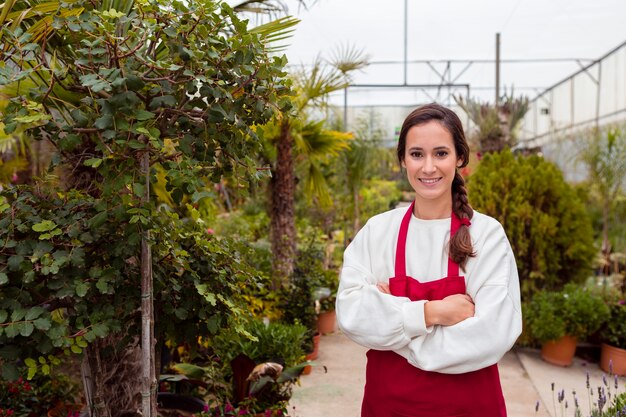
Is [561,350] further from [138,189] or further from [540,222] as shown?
[138,189]

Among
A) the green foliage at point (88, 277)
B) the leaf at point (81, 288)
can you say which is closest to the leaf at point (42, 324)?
the green foliage at point (88, 277)

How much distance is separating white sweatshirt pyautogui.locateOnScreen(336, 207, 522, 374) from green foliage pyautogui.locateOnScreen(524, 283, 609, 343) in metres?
3.07

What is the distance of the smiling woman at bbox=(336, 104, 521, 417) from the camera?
1635mm

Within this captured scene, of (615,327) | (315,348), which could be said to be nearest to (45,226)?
(315,348)

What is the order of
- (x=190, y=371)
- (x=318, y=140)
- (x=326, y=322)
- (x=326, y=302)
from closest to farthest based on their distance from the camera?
(x=190, y=371) < (x=318, y=140) < (x=326, y=302) < (x=326, y=322)

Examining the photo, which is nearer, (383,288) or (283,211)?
(383,288)

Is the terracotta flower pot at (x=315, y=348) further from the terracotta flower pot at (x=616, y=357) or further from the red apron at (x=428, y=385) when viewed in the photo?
the red apron at (x=428, y=385)

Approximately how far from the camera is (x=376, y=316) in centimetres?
168

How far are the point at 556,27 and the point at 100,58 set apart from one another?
13.8 m

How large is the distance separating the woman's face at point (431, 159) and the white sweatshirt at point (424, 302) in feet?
0.41

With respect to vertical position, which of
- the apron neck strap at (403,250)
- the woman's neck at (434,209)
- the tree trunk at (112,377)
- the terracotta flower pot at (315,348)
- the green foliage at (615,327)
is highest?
the woman's neck at (434,209)

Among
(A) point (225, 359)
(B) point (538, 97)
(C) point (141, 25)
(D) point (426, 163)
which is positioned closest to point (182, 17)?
(C) point (141, 25)

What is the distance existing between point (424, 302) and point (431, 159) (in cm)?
43

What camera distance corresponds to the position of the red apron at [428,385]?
66.5 inches
